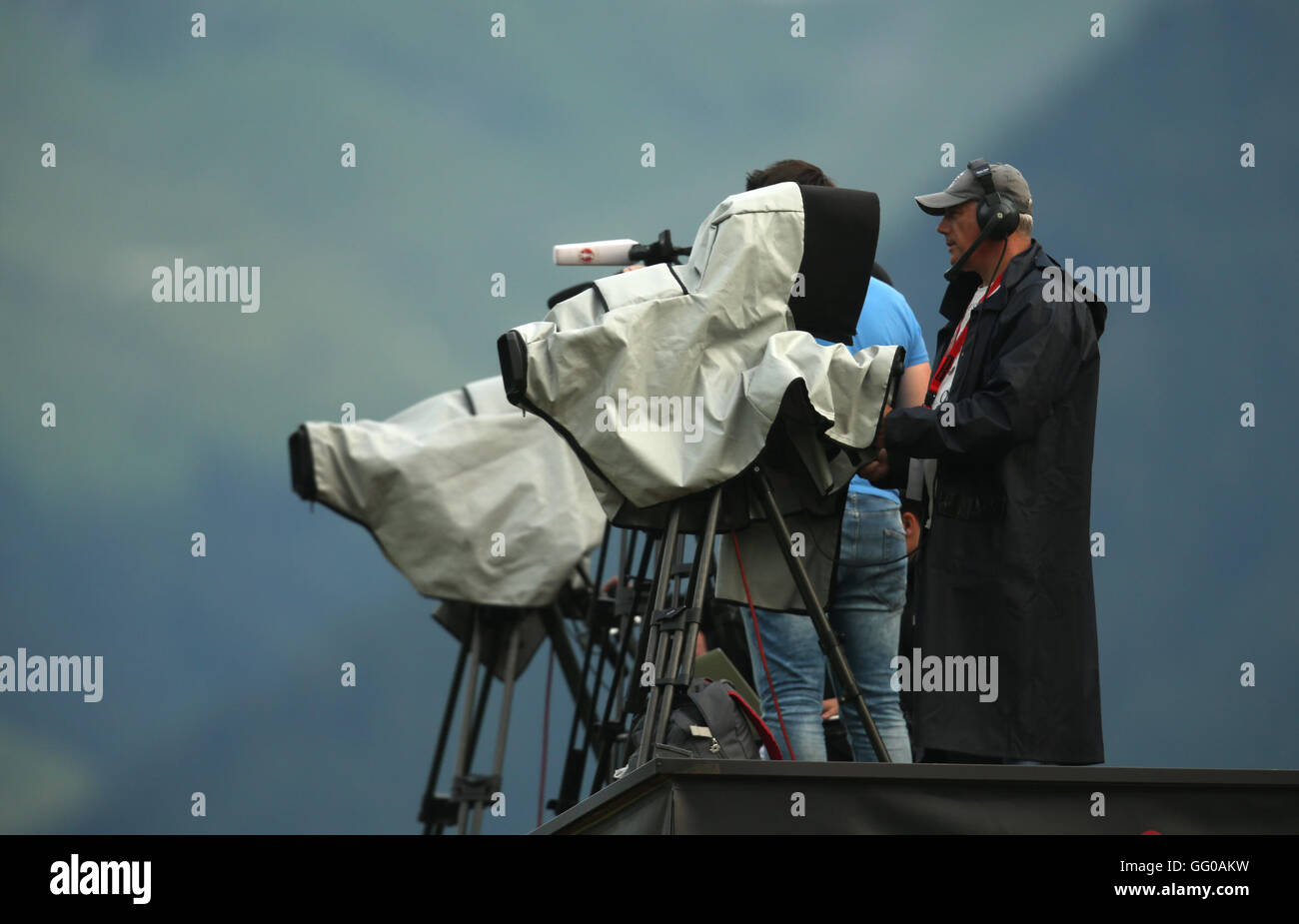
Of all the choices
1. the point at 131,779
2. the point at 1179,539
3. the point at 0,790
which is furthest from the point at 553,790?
the point at 1179,539

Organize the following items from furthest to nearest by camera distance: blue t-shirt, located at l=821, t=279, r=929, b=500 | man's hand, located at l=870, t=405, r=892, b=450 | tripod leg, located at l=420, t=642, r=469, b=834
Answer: tripod leg, located at l=420, t=642, r=469, b=834 < blue t-shirt, located at l=821, t=279, r=929, b=500 < man's hand, located at l=870, t=405, r=892, b=450

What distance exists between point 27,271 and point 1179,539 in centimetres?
358

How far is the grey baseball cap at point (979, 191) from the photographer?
87.0 inches

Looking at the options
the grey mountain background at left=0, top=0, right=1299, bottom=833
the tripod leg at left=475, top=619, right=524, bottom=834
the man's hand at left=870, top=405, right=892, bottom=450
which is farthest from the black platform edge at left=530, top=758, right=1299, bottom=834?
the grey mountain background at left=0, top=0, right=1299, bottom=833

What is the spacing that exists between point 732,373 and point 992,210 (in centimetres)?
52

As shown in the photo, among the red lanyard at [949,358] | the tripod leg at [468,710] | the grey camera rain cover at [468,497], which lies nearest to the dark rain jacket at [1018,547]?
the red lanyard at [949,358]

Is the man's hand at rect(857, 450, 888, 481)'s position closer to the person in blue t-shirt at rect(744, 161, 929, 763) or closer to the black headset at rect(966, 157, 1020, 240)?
the person in blue t-shirt at rect(744, 161, 929, 763)

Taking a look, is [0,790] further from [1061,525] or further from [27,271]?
[1061,525]

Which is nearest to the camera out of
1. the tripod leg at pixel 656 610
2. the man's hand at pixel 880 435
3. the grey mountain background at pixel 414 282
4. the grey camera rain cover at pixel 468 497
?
the tripod leg at pixel 656 610

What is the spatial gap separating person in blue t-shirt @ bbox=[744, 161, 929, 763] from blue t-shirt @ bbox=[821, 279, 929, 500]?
6cm

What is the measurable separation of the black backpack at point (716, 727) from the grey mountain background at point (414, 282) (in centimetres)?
251

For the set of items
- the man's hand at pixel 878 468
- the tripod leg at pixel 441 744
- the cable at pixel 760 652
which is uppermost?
the man's hand at pixel 878 468

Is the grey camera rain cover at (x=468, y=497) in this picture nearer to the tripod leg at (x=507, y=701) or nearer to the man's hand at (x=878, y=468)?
the tripod leg at (x=507, y=701)

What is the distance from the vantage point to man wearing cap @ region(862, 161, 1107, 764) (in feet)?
6.42
